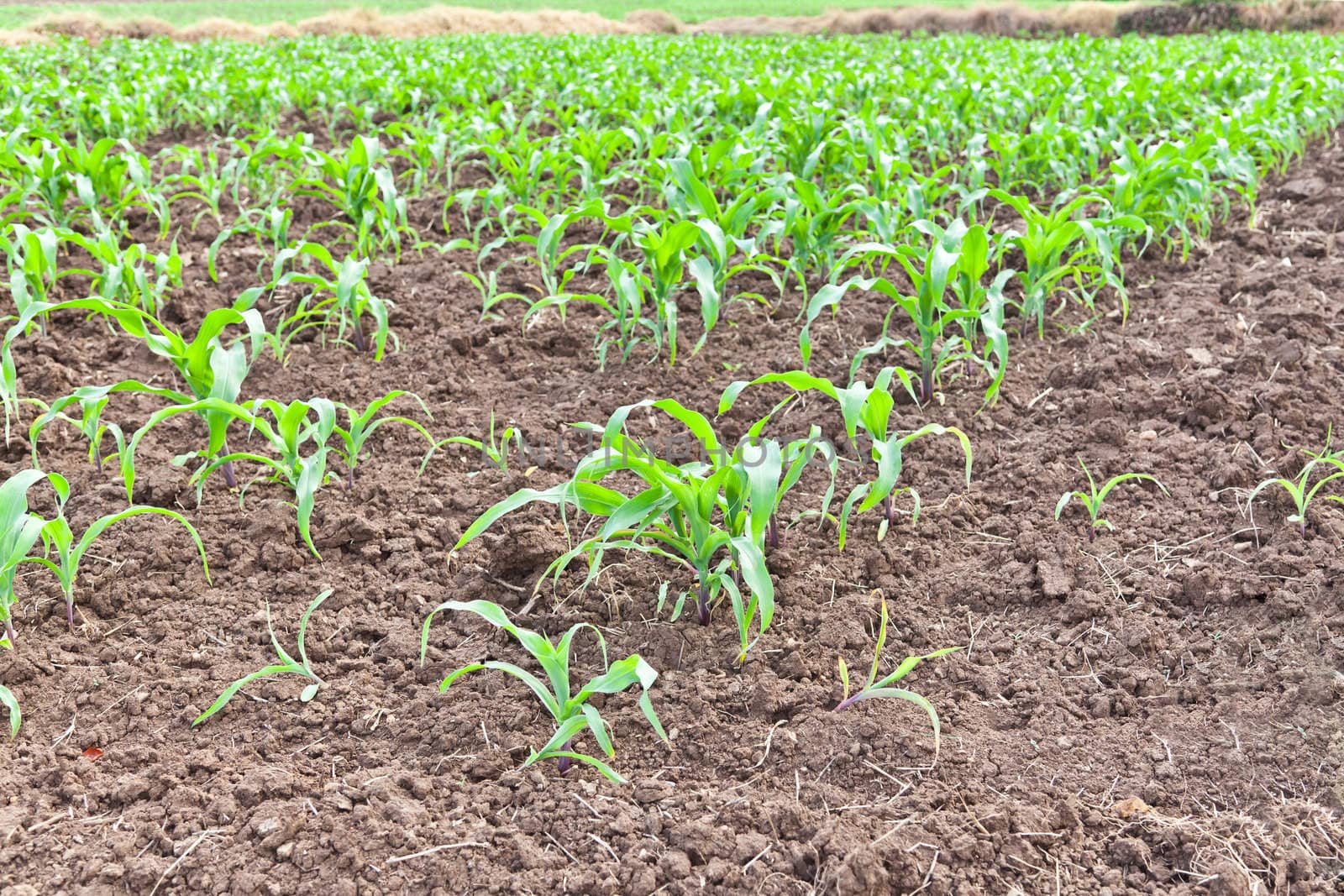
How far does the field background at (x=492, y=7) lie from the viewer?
1160 inches

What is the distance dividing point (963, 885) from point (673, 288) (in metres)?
2.22

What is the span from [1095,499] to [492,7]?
136 feet

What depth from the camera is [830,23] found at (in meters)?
25.1

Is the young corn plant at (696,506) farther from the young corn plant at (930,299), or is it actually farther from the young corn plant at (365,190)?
the young corn plant at (365,190)

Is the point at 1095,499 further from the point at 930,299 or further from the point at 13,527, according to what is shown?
the point at 13,527

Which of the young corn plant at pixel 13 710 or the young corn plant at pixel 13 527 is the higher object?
the young corn plant at pixel 13 527

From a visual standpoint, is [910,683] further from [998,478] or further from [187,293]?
[187,293]

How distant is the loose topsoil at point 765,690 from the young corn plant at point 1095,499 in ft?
0.12

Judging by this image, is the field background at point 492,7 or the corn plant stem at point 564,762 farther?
the field background at point 492,7

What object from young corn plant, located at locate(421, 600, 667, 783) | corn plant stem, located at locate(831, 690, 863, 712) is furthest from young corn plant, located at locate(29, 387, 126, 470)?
corn plant stem, located at locate(831, 690, 863, 712)

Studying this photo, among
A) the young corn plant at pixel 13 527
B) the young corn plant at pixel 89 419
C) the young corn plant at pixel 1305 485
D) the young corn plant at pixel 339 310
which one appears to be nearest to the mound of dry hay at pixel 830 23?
the young corn plant at pixel 339 310

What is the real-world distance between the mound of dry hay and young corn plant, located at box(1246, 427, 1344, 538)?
18.6 m

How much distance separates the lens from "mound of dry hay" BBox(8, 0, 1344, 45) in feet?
60.1

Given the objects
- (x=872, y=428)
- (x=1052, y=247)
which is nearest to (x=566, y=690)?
(x=872, y=428)
